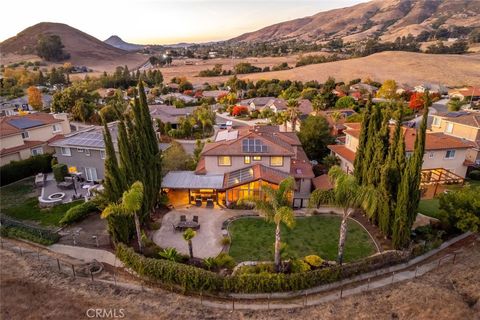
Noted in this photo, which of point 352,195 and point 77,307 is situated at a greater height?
point 352,195

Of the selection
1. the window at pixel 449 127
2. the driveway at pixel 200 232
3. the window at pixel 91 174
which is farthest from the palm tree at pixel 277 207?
the window at pixel 449 127

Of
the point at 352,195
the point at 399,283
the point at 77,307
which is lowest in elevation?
the point at 399,283

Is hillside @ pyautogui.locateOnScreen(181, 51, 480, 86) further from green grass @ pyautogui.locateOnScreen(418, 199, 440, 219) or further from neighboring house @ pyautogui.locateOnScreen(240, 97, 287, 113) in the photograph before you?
green grass @ pyautogui.locateOnScreen(418, 199, 440, 219)

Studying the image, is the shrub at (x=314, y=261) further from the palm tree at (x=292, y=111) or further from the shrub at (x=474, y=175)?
the palm tree at (x=292, y=111)

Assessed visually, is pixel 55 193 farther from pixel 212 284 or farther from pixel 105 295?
pixel 212 284

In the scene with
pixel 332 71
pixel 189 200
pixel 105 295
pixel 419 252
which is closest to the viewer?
pixel 105 295

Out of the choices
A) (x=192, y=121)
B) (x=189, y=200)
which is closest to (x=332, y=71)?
(x=192, y=121)

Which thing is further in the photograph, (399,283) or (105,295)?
(399,283)

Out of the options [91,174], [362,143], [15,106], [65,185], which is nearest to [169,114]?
[91,174]
